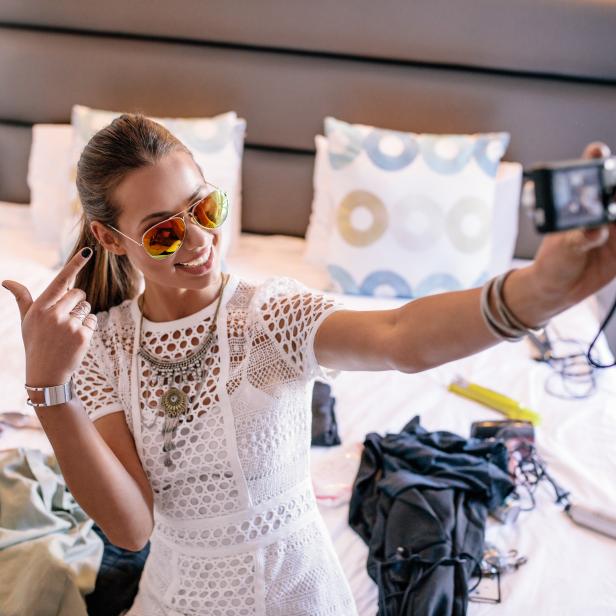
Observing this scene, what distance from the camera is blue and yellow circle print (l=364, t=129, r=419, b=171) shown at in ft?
7.45

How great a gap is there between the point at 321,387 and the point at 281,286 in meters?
0.75

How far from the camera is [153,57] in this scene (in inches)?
101

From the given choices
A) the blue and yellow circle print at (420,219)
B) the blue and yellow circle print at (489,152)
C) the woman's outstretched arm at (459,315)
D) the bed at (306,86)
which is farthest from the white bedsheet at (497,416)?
the woman's outstretched arm at (459,315)

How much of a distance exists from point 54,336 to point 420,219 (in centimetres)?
147

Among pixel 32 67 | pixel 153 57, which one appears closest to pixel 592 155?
pixel 153 57

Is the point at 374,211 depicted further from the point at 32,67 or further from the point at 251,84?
the point at 32,67

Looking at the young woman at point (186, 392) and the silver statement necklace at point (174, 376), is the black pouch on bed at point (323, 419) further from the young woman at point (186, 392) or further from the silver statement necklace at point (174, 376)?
the silver statement necklace at point (174, 376)

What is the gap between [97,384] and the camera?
1.18 meters

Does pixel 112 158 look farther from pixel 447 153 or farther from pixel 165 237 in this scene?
pixel 447 153

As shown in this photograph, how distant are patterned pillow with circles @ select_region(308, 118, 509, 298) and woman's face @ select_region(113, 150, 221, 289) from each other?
3.93ft

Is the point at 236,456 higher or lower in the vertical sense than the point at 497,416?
higher

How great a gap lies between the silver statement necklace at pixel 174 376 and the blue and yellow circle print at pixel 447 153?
Result: 128 cm

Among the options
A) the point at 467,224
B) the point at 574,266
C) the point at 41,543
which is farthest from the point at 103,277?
the point at 467,224

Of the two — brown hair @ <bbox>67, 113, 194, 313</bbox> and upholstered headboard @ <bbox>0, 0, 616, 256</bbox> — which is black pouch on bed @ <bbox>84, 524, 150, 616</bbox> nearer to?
brown hair @ <bbox>67, 113, 194, 313</bbox>
